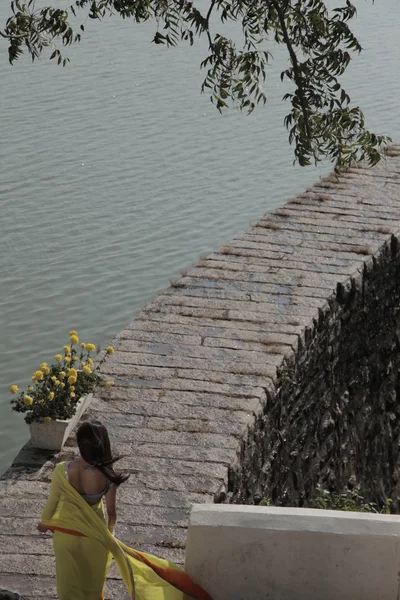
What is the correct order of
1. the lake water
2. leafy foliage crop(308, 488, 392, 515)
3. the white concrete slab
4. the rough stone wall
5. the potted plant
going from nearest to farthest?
the white concrete slab, the potted plant, the rough stone wall, leafy foliage crop(308, 488, 392, 515), the lake water

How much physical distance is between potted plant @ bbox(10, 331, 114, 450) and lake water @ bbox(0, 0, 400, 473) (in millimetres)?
3105

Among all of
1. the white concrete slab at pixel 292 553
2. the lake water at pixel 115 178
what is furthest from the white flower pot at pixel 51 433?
the lake water at pixel 115 178

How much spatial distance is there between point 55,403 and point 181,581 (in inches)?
52.2

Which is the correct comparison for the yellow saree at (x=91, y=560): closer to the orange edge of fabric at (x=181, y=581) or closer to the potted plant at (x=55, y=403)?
the orange edge of fabric at (x=181, y=581)

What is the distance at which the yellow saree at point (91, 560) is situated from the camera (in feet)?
12.9

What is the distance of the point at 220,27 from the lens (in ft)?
64.7

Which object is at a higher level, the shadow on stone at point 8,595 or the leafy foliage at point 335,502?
the shadow on stone at point 8,595

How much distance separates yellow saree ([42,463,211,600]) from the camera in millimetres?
3941

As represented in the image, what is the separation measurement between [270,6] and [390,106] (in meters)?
11.4

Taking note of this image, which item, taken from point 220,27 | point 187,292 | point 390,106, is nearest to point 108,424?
point 187,292

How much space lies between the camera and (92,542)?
158 inches

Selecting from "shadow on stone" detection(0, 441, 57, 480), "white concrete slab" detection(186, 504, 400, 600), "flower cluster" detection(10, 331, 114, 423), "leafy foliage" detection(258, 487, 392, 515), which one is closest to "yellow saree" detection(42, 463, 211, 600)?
"white concrete slab" detection(186, 504, 400, 600)

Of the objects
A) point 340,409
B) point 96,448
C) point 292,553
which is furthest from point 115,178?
point 292,553

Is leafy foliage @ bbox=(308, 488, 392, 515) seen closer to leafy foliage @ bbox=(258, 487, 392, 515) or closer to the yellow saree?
leafy foliage @ bbox=(258, 487, 392, 515)
